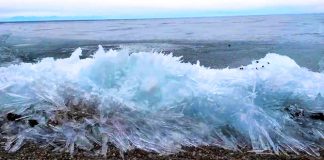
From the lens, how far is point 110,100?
5289 millimetres

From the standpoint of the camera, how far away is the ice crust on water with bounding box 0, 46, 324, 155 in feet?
16.2

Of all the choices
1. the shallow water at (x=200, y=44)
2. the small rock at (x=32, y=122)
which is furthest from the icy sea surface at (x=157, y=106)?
the shallow water at (x=200, y=44)

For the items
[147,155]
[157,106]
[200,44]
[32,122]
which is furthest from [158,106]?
[200,44]

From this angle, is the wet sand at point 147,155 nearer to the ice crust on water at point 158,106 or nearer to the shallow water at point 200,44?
the ice crust on water at point 158,106

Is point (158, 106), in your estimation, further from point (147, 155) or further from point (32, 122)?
point (32, 122)

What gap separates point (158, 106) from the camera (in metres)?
5.34

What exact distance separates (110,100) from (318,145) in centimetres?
263

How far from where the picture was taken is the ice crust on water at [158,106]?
4.93 m

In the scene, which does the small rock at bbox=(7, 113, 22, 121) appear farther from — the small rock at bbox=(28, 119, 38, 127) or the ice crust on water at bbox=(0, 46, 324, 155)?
the small rock at bbox=(28, 119, 38, 127)

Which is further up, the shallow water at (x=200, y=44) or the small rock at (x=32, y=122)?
the small rock at (x=32, y=122)

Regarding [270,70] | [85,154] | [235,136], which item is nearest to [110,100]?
[85,154]

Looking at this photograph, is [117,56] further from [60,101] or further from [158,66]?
[60,101]

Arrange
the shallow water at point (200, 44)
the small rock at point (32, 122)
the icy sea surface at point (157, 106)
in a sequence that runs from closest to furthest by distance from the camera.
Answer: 1. the icy sea surface at point (157, 106)
2. the small rock at point (32, 122)
3. the shallow water at point (200, 44)

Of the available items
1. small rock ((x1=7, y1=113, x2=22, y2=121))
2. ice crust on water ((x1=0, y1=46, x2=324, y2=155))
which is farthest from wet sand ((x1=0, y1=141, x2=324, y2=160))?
small rock ((x1=7, y1=113, x2=22, y2=121))
